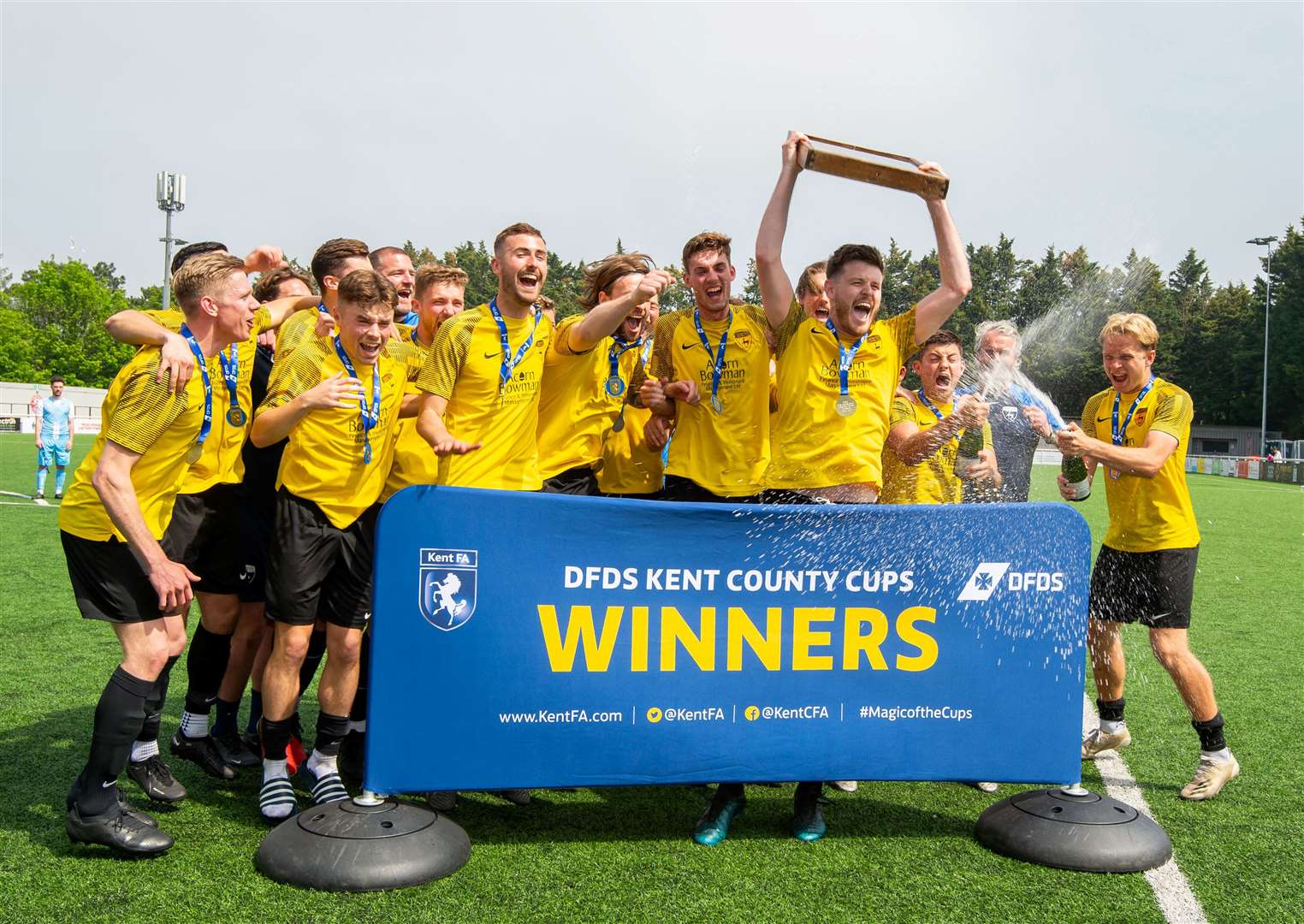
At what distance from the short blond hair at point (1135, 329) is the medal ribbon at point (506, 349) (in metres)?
2.66

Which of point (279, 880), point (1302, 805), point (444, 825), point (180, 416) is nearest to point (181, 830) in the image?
point (279, 880)

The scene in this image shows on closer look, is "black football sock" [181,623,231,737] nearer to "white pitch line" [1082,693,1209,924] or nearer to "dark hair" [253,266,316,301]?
"dark hair" [253,266,316,301]

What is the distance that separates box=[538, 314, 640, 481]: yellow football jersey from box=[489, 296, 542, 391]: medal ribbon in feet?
0.83

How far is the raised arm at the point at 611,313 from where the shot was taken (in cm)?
390

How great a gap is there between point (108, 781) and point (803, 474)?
8.99 ft

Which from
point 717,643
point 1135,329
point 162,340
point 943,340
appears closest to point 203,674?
point 162,340

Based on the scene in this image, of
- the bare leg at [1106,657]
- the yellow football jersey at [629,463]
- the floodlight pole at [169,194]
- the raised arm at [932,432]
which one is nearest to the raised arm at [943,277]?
the raised arm at [932,432]

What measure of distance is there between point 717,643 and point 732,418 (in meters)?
1.19

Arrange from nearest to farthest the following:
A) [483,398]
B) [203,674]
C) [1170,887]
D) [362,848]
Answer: [362,848] < [1170,887] < [483,398] < [203,674]

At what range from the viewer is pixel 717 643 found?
3762 mm

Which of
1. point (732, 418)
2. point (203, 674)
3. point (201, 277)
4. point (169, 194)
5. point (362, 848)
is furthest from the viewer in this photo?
point (169, 194)

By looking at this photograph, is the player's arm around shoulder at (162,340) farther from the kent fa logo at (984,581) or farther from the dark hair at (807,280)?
the kent fa logo at (984,581)

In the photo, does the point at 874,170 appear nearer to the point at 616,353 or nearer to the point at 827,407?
the point at 827,407

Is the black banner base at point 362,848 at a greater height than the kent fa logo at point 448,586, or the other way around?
the kent fa logo at point 448,586
